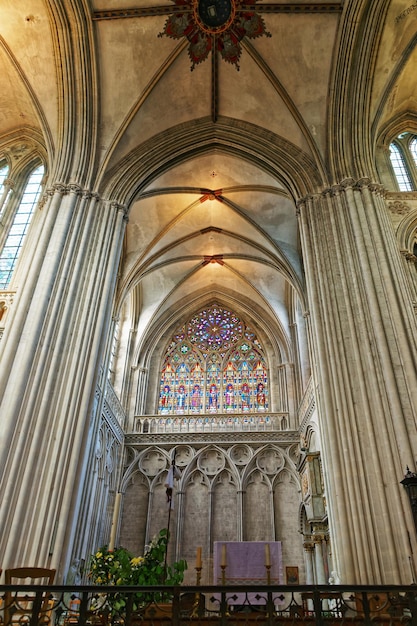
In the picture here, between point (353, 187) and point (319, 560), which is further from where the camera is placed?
point (319, 560)

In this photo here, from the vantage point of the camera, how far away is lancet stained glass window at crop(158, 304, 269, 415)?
18.4 meters

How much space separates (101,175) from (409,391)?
29.8 ft

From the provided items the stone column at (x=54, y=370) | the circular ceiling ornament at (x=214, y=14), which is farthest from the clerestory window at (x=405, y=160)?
the stone column at (x=54, y=370)

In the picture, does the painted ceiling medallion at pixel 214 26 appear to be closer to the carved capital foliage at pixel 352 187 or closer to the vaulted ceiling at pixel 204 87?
the vaulted ceiling at pixel 204 87

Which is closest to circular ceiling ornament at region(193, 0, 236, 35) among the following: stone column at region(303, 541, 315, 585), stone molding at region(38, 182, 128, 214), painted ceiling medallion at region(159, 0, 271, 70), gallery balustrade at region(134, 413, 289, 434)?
painted ceiling medallion at region(159, 0, 271, 70)

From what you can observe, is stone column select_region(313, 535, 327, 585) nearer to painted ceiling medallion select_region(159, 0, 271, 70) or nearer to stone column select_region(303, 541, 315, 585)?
stone column select_region(303, 541, 315, 585)

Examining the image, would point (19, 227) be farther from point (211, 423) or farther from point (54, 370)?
point (211, 423)

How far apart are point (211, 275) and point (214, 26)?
32.1ft

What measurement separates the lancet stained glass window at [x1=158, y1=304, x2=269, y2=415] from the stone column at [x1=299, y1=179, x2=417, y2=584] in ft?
28.7

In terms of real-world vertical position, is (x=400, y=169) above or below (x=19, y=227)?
above

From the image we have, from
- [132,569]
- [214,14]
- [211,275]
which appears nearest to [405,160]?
[214,14]

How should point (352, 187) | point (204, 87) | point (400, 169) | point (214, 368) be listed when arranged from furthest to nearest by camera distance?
point (214, 368), point (204, 87), point (400, 169), point (352, 187)

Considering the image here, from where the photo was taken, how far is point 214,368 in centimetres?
1942

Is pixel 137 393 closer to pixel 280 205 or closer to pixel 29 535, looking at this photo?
pixel 280 205
